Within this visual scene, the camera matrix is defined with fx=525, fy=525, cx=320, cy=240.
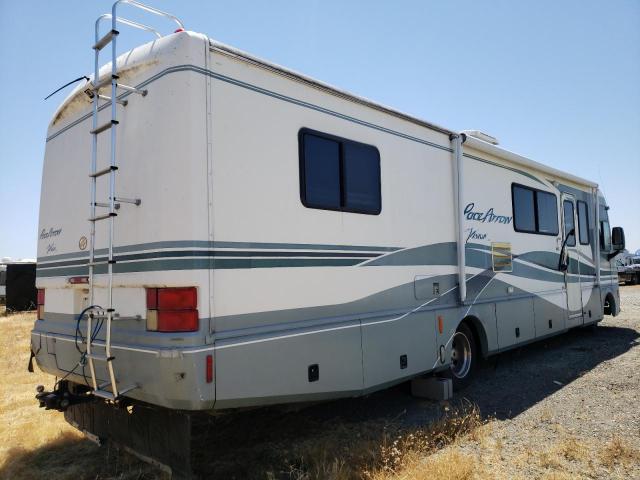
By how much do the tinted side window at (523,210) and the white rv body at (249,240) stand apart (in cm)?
147

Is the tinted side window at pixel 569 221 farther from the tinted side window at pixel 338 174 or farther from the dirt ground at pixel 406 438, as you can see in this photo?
the tinted side window at pixel 338 174

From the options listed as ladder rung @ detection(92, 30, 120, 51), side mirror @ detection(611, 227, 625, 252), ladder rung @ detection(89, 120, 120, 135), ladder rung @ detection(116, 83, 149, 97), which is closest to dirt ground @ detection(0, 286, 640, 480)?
ladder rung @ detection(89, 120, 120, 135)

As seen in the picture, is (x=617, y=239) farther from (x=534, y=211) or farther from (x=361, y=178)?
(x=361, y=178)

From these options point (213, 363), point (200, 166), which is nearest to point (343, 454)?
point (213, 363)

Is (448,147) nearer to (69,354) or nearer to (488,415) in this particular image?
(488,415)

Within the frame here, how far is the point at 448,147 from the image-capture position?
6.05 metres

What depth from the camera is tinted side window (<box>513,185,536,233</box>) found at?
726cm

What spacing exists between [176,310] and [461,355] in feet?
13.0

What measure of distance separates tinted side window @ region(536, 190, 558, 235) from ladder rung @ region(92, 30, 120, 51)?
6.24 m

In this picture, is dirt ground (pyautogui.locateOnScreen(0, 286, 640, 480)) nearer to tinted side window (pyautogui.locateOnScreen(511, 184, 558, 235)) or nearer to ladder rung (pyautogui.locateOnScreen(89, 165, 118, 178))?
ladder rung (pyautogui.locateOnScreen(89, 165, 118, 178))

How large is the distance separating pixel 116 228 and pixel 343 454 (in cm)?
255

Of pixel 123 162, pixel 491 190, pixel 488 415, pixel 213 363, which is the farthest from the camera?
pixel 491 190

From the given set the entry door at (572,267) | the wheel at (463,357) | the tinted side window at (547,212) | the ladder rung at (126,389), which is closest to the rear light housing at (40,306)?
the ladder rung at (126,389)

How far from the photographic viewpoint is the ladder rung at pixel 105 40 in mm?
3820
